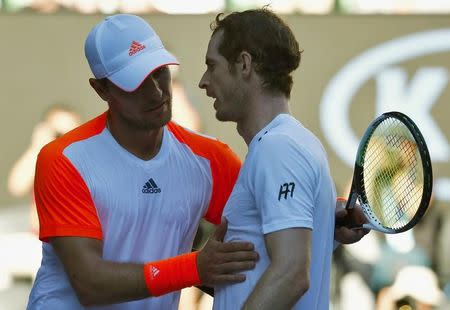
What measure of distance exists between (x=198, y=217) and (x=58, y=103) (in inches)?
140

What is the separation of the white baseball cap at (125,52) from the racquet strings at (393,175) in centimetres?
61

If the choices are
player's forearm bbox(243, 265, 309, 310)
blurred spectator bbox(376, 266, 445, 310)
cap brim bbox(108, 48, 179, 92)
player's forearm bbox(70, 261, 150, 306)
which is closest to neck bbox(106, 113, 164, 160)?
cap brim bbox(108, 48, 179, 92)

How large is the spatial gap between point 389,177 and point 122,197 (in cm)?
74

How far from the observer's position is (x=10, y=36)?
24.0 ft

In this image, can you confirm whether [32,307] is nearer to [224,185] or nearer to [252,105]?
[224,185]

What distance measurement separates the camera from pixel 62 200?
11.8 feet

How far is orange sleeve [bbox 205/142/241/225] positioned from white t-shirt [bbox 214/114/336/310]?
49cm

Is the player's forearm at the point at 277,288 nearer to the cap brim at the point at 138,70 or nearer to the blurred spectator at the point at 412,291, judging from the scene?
the cap brim at the point at 138,70

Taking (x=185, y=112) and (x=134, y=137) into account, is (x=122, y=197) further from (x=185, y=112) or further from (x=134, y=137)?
(x=185, y=112)

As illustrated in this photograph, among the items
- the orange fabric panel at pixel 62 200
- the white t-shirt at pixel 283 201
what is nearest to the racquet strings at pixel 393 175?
the white t-shirt at pixel 283 201

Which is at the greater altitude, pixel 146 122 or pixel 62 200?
pixel 146 122

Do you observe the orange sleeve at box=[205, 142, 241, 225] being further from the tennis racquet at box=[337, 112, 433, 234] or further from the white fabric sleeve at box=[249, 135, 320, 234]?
the white fabric sleeve at box=[249, 135, 320, 234]

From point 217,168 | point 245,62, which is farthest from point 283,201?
point 217,168

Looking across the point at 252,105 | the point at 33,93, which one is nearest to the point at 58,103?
the point at 33,93
